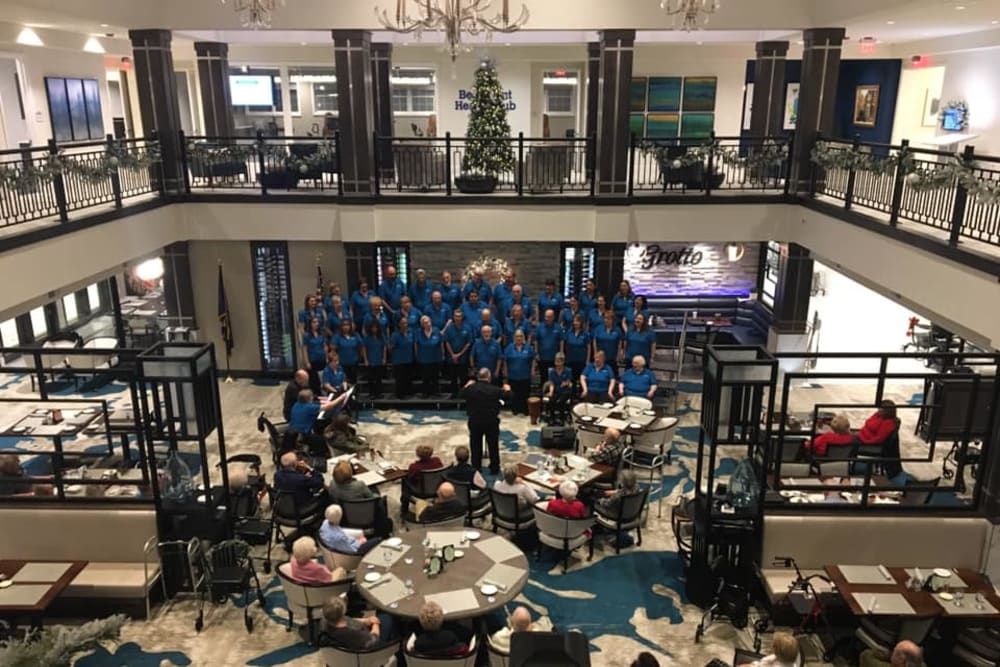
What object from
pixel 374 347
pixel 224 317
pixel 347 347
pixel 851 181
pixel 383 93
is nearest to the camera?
pixel 851 181

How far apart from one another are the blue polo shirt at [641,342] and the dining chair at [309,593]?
6.84 metres

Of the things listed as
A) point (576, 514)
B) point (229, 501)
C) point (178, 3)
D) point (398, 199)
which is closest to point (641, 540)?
point (576, 514)

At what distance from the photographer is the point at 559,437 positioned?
38.8 feet

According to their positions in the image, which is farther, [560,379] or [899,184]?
[560,379]

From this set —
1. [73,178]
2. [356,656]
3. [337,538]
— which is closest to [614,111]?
[73,178]

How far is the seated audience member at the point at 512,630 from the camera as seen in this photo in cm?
651

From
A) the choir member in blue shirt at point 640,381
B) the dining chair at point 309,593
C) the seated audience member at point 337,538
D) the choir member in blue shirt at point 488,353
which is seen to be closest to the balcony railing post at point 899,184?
the choir member in blue shirt at point 640,381

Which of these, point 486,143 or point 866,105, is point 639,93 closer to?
point 866,105

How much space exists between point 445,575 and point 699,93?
629 inches

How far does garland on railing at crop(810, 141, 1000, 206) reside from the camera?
857cm

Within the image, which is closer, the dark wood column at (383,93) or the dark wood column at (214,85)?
the dark wood column at (214,85)

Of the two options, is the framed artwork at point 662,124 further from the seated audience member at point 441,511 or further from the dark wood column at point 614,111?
the seated audience member at point 441,511

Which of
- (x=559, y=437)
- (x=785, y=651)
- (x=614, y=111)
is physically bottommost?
(x=559, y=437)

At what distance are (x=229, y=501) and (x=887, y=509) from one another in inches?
291
